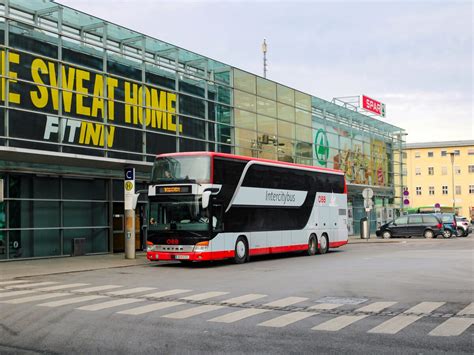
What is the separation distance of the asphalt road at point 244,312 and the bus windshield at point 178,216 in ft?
7.87

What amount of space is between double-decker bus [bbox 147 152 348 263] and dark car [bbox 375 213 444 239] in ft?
58.3

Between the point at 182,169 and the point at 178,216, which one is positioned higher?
the point at 182,169

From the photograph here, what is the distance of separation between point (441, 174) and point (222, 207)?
95.3 m

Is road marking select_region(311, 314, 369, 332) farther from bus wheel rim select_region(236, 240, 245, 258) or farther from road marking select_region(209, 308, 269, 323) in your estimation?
bus wheel rim select_region(236, 240, 245, 258)

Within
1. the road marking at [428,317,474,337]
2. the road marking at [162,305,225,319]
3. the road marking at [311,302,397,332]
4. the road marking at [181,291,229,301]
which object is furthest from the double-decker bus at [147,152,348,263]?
the road marking at [428,317,474,337]

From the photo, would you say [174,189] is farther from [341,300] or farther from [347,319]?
A: [347,319]

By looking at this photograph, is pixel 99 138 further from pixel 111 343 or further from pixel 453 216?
pixel 453 216

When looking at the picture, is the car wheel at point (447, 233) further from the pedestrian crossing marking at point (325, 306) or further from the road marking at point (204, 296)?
the pedestrian crossing marking at point (325, 306)

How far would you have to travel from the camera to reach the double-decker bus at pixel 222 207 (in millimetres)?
19453

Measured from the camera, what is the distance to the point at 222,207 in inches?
789

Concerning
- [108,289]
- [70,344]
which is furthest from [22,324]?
[108,289]

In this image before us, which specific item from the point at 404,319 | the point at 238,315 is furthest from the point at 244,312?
the point at 404,319

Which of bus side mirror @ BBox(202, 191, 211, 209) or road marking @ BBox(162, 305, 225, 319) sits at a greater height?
bus side mirror @ BBox(202, 191, 211, 209)

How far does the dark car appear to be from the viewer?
1585 inches
